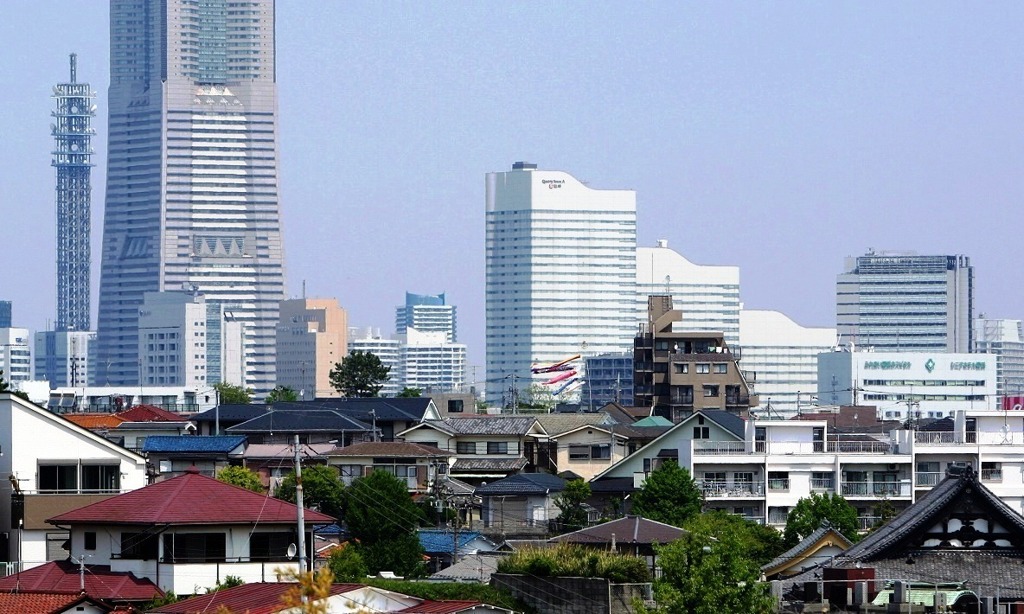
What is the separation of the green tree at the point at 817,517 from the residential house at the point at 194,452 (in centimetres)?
2438

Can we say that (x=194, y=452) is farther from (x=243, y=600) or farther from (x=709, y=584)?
(x=709, y=584)

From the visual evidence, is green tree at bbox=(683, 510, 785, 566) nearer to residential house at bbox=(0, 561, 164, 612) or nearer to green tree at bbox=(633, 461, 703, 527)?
green tree at bbox=(633, 461, 703, 527)

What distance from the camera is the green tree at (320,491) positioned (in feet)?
206

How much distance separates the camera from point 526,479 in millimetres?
67688

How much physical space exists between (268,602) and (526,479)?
132 feet

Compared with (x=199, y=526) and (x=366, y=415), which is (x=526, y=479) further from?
(x=199, y=526)

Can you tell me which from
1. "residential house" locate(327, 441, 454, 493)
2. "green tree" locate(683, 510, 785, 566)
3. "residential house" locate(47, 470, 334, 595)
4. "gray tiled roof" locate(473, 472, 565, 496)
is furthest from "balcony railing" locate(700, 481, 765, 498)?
"residential house" locate(47, 470, 334, 595)


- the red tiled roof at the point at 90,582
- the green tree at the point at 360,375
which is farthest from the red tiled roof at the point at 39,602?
the green tree at the point at 360,375

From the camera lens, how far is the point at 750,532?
167 ft

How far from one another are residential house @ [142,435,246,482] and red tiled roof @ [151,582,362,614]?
40.8 meters

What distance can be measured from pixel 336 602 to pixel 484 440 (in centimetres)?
5193

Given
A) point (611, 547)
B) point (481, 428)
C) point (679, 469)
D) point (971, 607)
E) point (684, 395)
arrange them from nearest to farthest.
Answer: point (971, 607)
point (611, 547)
point (679, 469)
point (481, 428)
point (684, 395)

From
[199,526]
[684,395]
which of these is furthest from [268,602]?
[684,395]

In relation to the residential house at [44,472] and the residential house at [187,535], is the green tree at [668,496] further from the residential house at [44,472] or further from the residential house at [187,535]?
the residential house at [187,535]
